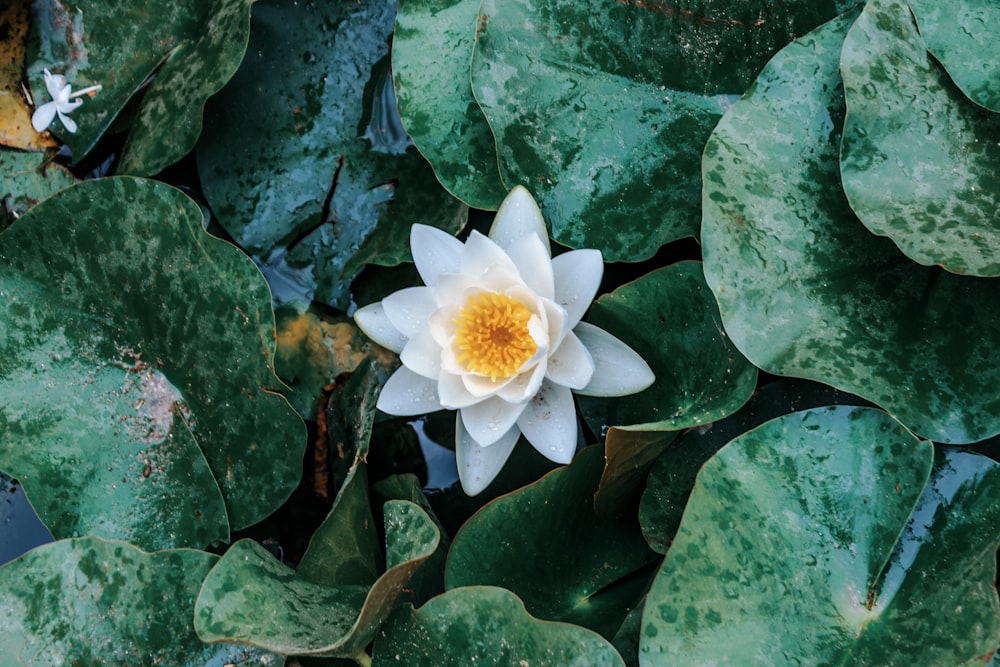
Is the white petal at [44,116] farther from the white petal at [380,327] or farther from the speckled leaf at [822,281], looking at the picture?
the speckled leaf at [822,281]

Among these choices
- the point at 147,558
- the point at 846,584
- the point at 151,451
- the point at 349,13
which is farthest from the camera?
the point at 349,13

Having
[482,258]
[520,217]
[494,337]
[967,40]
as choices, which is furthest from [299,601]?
[967,40]

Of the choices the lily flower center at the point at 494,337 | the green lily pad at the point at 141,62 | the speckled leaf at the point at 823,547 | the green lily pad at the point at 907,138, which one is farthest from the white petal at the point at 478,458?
the green lily pad at the point at 141,62

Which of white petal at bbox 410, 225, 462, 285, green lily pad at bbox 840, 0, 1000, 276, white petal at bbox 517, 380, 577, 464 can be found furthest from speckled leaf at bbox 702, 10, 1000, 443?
white petal at bbox 410, 225, 462, 285

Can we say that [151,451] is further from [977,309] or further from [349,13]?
[977,309]

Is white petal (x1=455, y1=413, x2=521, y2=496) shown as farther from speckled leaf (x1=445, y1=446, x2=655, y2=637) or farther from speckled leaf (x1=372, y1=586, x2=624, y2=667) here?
speckled leaf (x1=372, y1=586, x2=624, y2=667)

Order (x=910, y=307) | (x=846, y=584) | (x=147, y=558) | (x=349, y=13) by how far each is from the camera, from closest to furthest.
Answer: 1. (x=846, y=584)
2. (x=910, y=307)
3. (x=147, y=558)
4. (x=349, y=13)

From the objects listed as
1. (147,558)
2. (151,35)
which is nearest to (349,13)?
(151,35)
